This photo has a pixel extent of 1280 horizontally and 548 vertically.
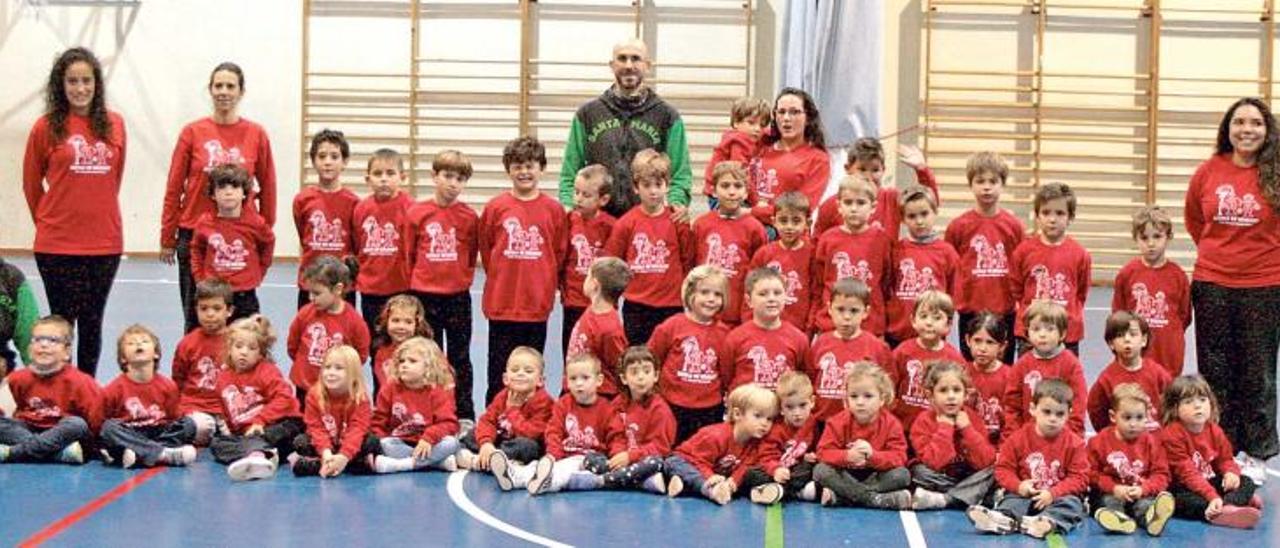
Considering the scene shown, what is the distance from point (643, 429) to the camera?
6.16 meters

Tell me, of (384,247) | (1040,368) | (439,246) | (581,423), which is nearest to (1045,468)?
(1040,368)

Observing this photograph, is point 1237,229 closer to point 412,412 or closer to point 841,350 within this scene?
point 841,350

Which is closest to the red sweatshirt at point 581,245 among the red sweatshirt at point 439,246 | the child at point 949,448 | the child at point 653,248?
the child at point 653,248

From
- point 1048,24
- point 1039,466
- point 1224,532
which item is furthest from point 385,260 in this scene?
point 1048,24

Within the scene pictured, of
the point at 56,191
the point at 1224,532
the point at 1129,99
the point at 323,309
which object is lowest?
the point at 1224,532

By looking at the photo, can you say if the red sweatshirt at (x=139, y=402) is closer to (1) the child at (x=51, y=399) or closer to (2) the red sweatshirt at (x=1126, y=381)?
(1) the child at (x=51, y=399)

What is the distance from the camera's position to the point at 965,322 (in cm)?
677

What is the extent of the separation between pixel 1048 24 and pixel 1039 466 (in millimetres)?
9021

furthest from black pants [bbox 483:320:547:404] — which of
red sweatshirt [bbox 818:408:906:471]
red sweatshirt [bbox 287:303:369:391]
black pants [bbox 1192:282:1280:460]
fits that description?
black pants [bbox 1192:282:1280:460]

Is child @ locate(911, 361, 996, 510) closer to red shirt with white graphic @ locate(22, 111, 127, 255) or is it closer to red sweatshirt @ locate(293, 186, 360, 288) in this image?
red sweatshirt @ locate(293, 186, 360, 288)

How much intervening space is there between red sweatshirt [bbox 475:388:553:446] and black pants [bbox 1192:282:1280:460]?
279cm

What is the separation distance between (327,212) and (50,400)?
4.88 ft

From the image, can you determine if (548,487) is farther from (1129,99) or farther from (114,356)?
(1129,99)

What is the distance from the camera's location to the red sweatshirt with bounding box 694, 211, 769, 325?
6.69 metres
